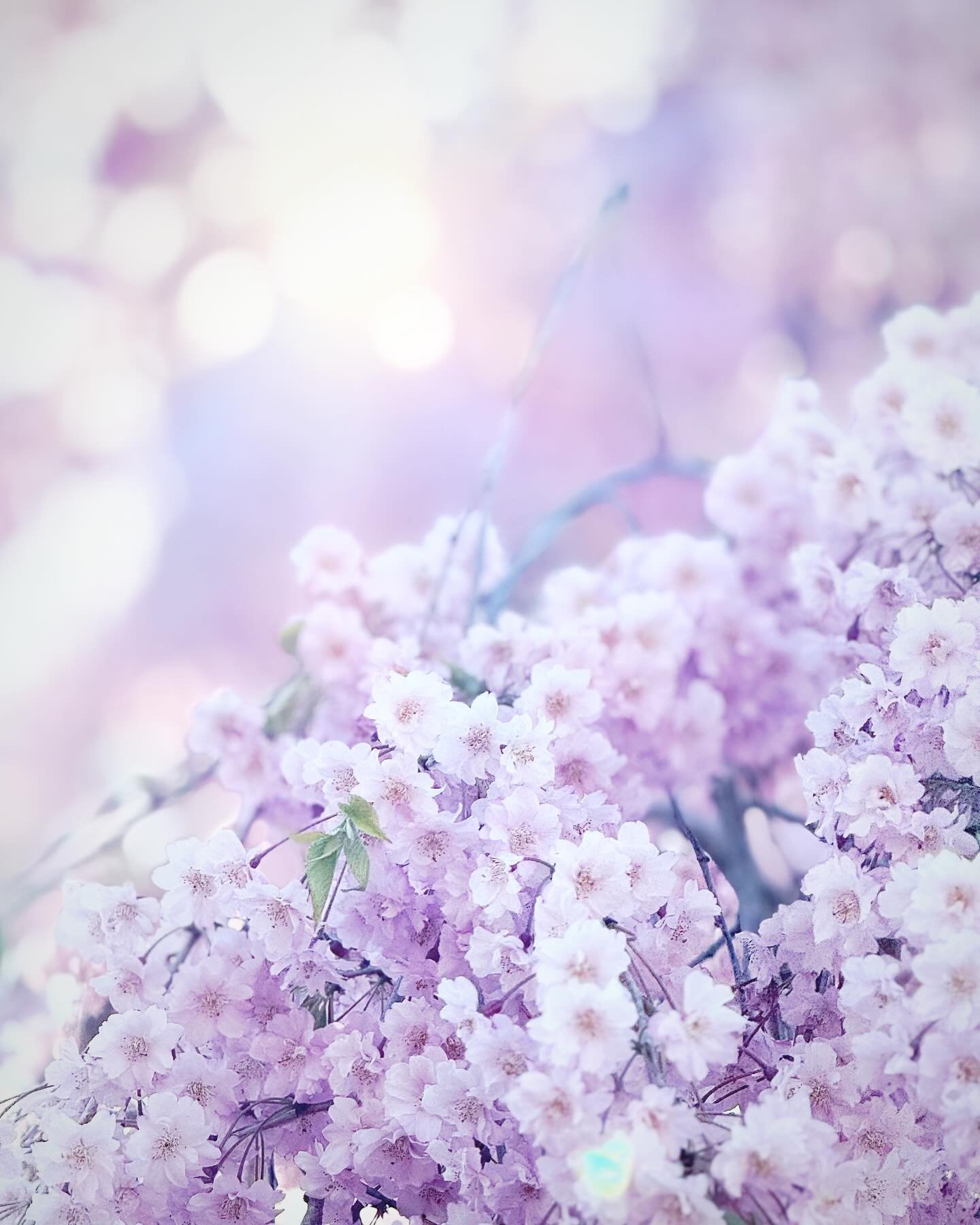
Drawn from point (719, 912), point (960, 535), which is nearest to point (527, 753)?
point (719, 912)

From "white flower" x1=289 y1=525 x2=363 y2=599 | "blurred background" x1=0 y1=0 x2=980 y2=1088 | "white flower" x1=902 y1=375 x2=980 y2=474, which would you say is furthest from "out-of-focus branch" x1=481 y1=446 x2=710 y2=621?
"white flower" x1=902 y1=375 x2=980 y2=474

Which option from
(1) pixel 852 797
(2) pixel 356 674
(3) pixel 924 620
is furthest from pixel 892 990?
(2) pixel 356 674

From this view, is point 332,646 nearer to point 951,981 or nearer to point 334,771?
point 334,771

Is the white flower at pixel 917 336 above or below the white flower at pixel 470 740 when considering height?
above

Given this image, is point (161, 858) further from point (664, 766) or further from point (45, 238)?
point (45, 238)

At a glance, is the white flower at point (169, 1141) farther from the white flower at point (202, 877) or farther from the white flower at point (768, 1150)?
the white flower at point (768, 1150)

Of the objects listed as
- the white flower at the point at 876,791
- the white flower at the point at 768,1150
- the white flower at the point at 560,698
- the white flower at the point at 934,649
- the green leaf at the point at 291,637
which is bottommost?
the white flower at the point at 768,1150

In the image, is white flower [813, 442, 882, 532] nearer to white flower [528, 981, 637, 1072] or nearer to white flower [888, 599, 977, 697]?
white flower [888, 599, 977, 697]

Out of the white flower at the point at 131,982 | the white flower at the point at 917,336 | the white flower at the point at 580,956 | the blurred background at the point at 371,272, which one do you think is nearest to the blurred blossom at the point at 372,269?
the blurred background at the point at 371,272
